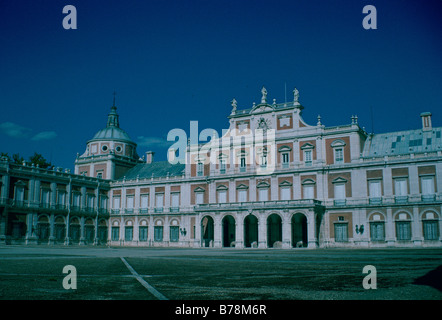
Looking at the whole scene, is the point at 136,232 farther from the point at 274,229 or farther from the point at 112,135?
the point at 274,229

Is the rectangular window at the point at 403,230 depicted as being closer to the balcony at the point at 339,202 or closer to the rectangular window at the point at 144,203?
the balcony at the point at 339,202

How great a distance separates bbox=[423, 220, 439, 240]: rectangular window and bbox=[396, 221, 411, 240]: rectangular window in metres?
1.51

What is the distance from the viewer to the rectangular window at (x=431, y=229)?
135 feet

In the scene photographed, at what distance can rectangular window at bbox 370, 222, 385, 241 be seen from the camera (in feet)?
144

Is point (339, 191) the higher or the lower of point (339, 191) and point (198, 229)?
the higher

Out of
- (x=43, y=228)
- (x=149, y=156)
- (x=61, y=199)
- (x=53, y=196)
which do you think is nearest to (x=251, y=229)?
(x=61, y=199)

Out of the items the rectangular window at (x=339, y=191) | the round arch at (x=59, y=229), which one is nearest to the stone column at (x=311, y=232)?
the rectangular window at (x=339, y=191)

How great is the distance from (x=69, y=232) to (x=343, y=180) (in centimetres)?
3376

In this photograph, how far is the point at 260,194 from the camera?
51062 mm

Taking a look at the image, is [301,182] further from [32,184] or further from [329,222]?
[32,184]

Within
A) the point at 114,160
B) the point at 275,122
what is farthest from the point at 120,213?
the point at 275,122

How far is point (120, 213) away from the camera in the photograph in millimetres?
61938

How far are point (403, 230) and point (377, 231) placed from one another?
247cm
